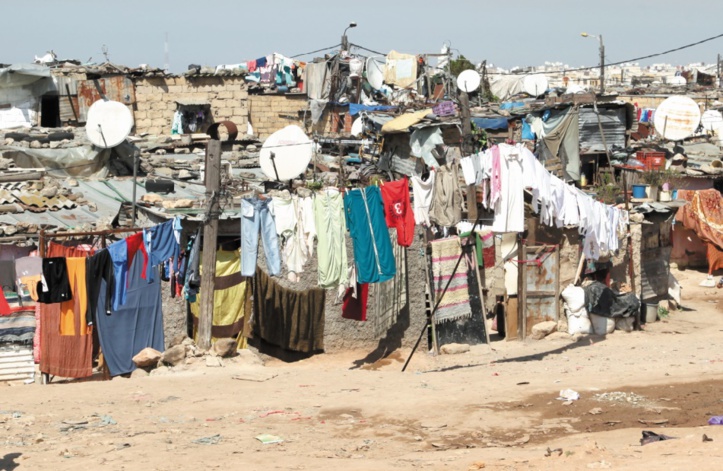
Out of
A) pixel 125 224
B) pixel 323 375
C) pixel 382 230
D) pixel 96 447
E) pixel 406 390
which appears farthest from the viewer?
pixel 125 224

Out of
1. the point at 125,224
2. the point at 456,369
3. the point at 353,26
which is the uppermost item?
the point at 353,26

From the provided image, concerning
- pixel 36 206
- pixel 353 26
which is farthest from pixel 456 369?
pixel 353 26

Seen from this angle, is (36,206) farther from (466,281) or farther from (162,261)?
(466,281)

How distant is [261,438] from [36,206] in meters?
8.20

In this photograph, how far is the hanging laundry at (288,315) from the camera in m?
16.5

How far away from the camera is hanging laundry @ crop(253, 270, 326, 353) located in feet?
54.0

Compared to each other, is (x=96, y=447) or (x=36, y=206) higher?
(x=36, y=206)

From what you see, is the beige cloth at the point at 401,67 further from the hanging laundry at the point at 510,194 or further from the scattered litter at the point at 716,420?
the scattered litter at the point at 716,420

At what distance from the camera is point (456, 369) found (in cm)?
1532

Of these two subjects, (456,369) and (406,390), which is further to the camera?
(456,369)

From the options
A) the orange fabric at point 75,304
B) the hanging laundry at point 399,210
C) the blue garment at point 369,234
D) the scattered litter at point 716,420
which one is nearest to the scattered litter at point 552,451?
the scattered litter at point 716,420

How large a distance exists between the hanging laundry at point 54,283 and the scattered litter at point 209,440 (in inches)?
191

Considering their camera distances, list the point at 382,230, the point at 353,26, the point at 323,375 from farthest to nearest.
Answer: the point at 353,26, the point at 382,230, the point at 323,375

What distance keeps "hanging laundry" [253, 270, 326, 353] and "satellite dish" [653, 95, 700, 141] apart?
16108mm
